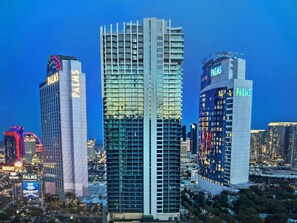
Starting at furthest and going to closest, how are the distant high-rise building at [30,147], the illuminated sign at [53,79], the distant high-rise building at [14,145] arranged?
the distant high-rise building at [30,147] < the distant high-rise building at [14,145] < the illuminated sign at [53,79]

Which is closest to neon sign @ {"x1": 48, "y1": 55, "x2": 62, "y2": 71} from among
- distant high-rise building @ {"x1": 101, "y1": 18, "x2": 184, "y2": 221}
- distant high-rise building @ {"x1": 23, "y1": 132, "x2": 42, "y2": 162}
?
distant high-rise building @ {"x1": 101, "y1": 18, "x2": 184, "y2": 221}

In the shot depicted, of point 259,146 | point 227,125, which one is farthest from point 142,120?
→ point 259,146

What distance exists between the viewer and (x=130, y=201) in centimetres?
855

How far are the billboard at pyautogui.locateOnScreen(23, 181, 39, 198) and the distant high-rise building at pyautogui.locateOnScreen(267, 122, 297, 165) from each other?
25306 mm

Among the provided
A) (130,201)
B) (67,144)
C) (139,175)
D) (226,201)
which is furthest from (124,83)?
(226,201)

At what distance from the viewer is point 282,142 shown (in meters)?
25.8

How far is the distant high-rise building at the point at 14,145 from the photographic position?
70.6ft

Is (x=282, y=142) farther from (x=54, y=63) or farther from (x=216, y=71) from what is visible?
(x=54, y=63)

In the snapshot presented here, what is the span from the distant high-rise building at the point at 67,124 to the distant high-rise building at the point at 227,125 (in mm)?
7835

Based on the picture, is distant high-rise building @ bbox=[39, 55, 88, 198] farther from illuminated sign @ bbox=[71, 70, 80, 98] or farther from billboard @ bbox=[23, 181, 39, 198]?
billboard @ bbox=[23, 181, 39, 198]

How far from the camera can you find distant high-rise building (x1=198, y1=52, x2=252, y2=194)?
476 inches

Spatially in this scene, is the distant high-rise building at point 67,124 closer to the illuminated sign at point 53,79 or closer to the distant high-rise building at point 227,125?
the illuminated sign at point 53,79

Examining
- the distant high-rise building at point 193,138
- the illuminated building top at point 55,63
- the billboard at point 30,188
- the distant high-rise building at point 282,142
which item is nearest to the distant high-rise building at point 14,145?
the illuminated building top at point 55,63

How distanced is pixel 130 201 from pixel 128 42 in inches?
246
